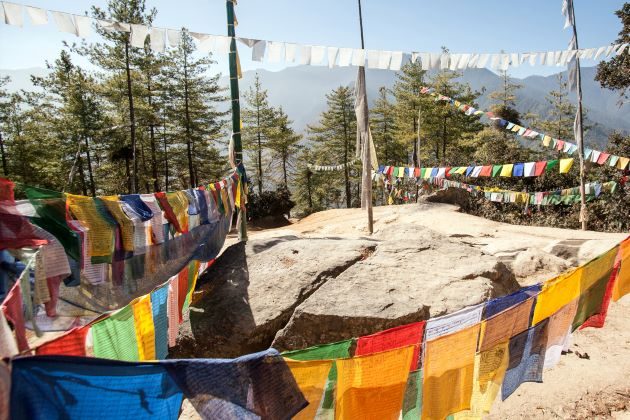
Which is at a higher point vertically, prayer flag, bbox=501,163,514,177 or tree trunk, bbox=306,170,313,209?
prayer flag, bbox=501,163,514,177

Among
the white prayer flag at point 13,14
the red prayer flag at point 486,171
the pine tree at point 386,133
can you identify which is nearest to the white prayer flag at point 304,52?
the white prayer flag at point 13,14

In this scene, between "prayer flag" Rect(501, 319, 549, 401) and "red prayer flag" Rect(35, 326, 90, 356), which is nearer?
"red prayer flag" Rect(35, 326, 90, 356)

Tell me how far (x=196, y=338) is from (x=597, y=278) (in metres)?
5.62

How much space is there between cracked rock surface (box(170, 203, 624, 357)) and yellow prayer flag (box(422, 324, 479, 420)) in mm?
1506

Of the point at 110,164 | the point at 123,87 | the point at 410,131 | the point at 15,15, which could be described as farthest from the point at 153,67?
the point at 410,131

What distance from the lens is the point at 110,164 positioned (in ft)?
87.0

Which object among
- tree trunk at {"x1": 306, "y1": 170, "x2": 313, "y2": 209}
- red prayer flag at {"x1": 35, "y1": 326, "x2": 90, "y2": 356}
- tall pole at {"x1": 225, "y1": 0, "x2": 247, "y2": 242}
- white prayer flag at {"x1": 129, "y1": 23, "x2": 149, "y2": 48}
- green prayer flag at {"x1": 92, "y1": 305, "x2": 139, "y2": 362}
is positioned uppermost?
white prayer flag at {"x1": 129, "y1": 23, "x2": 149, "y2": 48}

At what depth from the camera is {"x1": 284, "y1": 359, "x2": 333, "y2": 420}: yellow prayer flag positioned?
2.70 metres

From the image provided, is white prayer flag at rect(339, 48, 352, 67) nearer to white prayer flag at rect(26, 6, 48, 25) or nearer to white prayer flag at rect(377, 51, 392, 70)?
white prayer flag at rect(377, 51, 392, 70)

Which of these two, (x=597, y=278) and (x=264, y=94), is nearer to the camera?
(x=597, y=278)

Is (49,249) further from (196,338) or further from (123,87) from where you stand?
(123,87)

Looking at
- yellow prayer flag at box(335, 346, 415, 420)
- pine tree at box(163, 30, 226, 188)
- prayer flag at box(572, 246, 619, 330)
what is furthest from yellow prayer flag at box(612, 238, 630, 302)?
pine tree at box(163, 30, 226, 188)

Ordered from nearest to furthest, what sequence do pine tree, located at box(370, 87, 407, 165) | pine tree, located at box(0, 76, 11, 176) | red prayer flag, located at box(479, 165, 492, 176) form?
red prayer flag, located at box(479, 165, 492, 176) → pine tree, located at box(0, 76, 11, 176) → pine tree, located at box(370, 87, 407, 165)

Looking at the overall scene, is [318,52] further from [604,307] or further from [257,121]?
[257,121]
